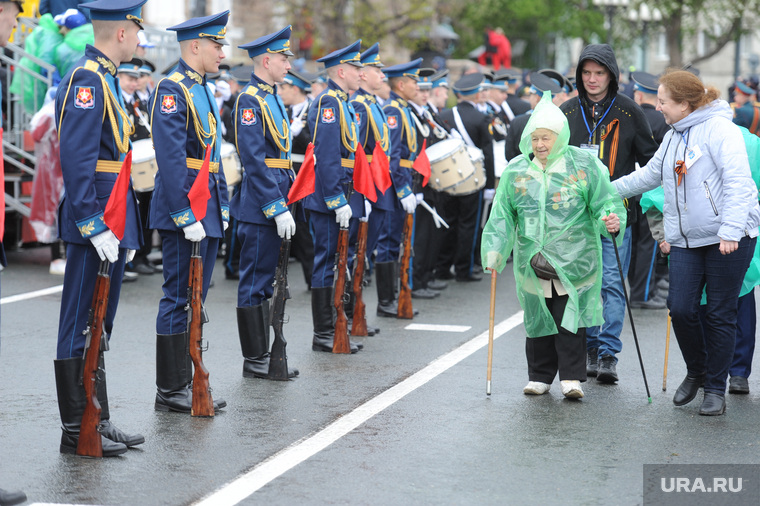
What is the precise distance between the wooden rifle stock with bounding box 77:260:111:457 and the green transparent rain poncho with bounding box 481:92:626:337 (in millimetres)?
2267

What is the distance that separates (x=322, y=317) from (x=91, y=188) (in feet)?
9.99

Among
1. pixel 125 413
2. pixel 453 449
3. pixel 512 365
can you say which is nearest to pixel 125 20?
pixel 125 413

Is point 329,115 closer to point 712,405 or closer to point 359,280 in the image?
point 359,280

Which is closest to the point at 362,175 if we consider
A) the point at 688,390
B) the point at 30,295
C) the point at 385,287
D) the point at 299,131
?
the point at 385,287

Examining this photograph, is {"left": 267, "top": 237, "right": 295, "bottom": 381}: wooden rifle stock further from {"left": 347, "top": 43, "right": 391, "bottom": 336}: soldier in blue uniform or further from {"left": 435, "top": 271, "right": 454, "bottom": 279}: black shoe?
{"left": 435, "top": 271, "right": 454, "bottom": 279}: black shoe

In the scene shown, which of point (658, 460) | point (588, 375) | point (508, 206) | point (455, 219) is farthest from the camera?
point (455, 219)

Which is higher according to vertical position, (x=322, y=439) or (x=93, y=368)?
(x=93, y=368)

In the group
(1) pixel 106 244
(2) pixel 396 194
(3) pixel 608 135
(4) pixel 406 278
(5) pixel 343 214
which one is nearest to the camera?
(1) pixel 106 244

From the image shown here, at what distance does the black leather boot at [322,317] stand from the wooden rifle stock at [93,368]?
9.33 ft

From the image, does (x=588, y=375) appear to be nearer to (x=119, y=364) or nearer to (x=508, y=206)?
(x=508, y=206)

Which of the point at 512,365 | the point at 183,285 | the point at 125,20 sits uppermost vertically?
the point at 125,20

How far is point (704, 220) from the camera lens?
5992 millimetres

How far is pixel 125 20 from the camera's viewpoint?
17.3 feet

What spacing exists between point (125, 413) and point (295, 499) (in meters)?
1.72
